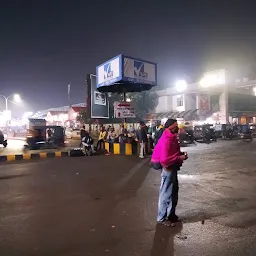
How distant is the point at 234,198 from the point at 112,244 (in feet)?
12.1

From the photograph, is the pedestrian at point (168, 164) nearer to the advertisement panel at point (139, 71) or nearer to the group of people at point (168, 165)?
the group of people at point (168, 165)

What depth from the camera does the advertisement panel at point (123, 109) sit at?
53.2 ft

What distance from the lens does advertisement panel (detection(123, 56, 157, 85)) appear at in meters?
15.4

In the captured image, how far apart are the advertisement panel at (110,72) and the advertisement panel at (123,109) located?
1334mm

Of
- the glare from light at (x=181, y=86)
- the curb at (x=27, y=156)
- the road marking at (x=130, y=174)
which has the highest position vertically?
the glare from light at (x=181, y=86)

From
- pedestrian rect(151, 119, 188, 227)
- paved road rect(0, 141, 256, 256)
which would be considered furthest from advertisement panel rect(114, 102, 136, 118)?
pedestrian rect(151, 119, 188, 227)

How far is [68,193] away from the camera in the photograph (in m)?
7.62

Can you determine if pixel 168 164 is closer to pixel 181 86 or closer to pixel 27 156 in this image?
pixel 27 156

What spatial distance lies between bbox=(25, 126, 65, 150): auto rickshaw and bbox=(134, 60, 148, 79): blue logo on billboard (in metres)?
9.36

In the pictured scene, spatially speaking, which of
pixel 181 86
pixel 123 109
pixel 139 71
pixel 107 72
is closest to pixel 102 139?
pixel 123 109

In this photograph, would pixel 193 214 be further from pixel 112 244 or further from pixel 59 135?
pixel 59 135

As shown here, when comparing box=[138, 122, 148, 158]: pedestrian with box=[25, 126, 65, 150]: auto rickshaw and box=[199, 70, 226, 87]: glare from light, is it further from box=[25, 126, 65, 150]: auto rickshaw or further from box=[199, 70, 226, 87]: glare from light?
box=[199, 70, 226, 87]: glare from light

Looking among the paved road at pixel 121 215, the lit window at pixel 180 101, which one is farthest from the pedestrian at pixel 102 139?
the lit window at pixel 180 101

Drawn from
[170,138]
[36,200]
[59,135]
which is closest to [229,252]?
[170,138]
